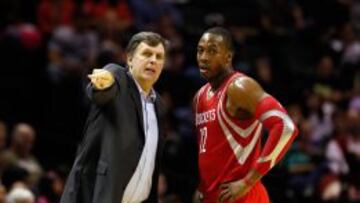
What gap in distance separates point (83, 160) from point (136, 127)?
411 mm

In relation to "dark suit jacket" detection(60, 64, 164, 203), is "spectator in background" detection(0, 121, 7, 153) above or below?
below

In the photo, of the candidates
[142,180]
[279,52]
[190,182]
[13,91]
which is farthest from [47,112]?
[142,180]

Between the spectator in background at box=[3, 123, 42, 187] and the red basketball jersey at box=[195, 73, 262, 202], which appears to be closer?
the red basketball jersey at box=[195, 73, 262, 202]

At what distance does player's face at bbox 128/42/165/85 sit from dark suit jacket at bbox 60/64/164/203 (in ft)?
0.31

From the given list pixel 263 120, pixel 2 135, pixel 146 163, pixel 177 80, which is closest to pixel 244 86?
pixel 263 120

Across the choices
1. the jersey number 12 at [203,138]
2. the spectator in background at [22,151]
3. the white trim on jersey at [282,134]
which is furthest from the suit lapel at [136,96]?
the spectator in background at [22,151]

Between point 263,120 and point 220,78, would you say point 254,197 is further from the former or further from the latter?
point 220,78

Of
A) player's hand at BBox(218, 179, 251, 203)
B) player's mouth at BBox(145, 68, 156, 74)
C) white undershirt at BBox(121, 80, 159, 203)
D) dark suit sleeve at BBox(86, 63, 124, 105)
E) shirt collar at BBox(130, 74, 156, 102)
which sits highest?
player's mouth at BBox(145, 68, 156, 74)

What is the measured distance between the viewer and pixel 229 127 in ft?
21.6

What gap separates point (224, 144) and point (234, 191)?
39 cm

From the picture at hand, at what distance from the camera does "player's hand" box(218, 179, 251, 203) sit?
6.36m

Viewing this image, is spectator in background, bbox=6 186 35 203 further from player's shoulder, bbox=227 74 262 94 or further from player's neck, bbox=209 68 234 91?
player's shoulder, bbox=227 74 262 94

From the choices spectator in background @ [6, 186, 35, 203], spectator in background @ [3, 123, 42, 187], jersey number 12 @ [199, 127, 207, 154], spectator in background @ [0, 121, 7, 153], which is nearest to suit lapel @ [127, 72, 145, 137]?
jersey number 12 @ [199, 127, 207, 154]

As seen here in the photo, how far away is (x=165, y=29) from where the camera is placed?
529 inches
